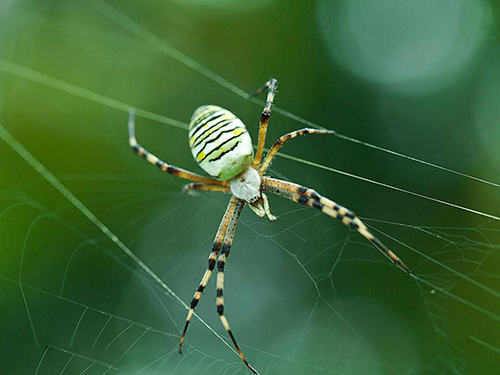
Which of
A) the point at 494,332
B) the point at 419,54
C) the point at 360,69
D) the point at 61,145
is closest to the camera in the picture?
the point at 494,332

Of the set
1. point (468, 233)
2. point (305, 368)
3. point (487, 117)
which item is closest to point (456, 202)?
point (468, 233)

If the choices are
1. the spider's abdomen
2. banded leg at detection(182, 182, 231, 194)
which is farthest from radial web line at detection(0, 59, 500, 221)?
the spider's abdomen

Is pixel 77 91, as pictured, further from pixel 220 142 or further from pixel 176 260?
pixel 220 142

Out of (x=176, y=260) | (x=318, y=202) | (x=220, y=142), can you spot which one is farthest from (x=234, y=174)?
(x=176, y=260)

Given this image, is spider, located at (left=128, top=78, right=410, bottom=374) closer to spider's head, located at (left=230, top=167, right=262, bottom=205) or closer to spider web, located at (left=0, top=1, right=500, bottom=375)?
spider's head, located at (left=230, top=167, right=262, bottom=205)

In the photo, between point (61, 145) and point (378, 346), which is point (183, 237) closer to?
point (61, 145)

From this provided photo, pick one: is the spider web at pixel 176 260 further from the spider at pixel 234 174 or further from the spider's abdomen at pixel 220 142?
the spider's abdomen at pixel 220 142
